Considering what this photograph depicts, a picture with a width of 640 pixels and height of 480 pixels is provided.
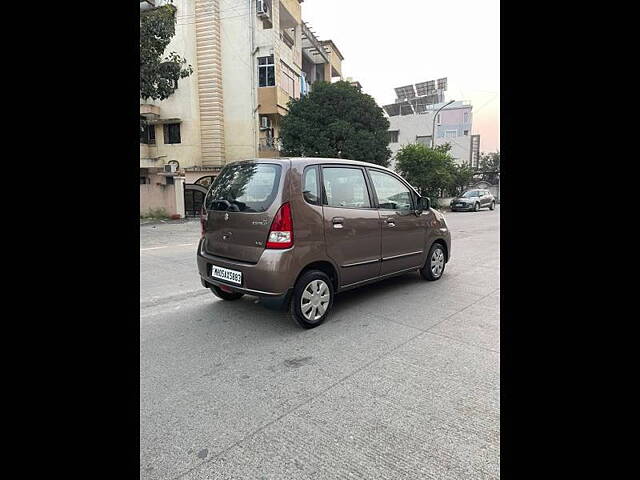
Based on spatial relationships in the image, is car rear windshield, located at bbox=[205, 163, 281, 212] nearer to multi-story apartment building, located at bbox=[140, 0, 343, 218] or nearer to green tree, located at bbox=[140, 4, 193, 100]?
green tree, located at bbox=[140, 4, 193, 100]

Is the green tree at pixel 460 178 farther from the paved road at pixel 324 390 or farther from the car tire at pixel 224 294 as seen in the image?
the car tire at pixel 224 294

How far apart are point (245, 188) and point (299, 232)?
76 cm

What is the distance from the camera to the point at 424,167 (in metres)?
25.8

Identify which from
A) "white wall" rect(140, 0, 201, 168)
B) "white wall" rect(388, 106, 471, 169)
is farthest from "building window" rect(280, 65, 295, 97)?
"white wall" rect(388, 106, 471, 169)

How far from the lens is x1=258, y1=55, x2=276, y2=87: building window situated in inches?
889

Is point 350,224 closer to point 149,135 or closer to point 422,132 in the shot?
point 149,135

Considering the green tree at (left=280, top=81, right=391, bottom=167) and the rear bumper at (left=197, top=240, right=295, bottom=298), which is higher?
the green tree at (left=280, top=81, right=391, bottom=167)

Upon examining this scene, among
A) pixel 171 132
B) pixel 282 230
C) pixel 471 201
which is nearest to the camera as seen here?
pixel 282 230

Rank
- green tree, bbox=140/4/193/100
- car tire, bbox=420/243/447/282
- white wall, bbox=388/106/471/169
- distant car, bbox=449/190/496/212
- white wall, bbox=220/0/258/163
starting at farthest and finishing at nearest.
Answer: white wall, bbox=388/106/471/169 → distant car, bbox=449/190/496/212 → white wall, bbox=220/0/258/163 → green tree, bbox=140/4/193/100 → car tire, bbox=420/243/447/282

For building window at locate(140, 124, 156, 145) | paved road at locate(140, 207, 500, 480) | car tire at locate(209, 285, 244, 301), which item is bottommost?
paved road at locate(140, 207, 500, 480)

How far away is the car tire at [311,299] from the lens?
155 inches

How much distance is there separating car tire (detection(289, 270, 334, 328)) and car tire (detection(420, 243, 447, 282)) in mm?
2125

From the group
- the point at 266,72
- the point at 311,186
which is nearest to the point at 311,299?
the point at 311,186

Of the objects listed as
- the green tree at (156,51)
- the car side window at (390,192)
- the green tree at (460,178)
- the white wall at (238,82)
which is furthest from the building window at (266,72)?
the car side window at (390,192)
